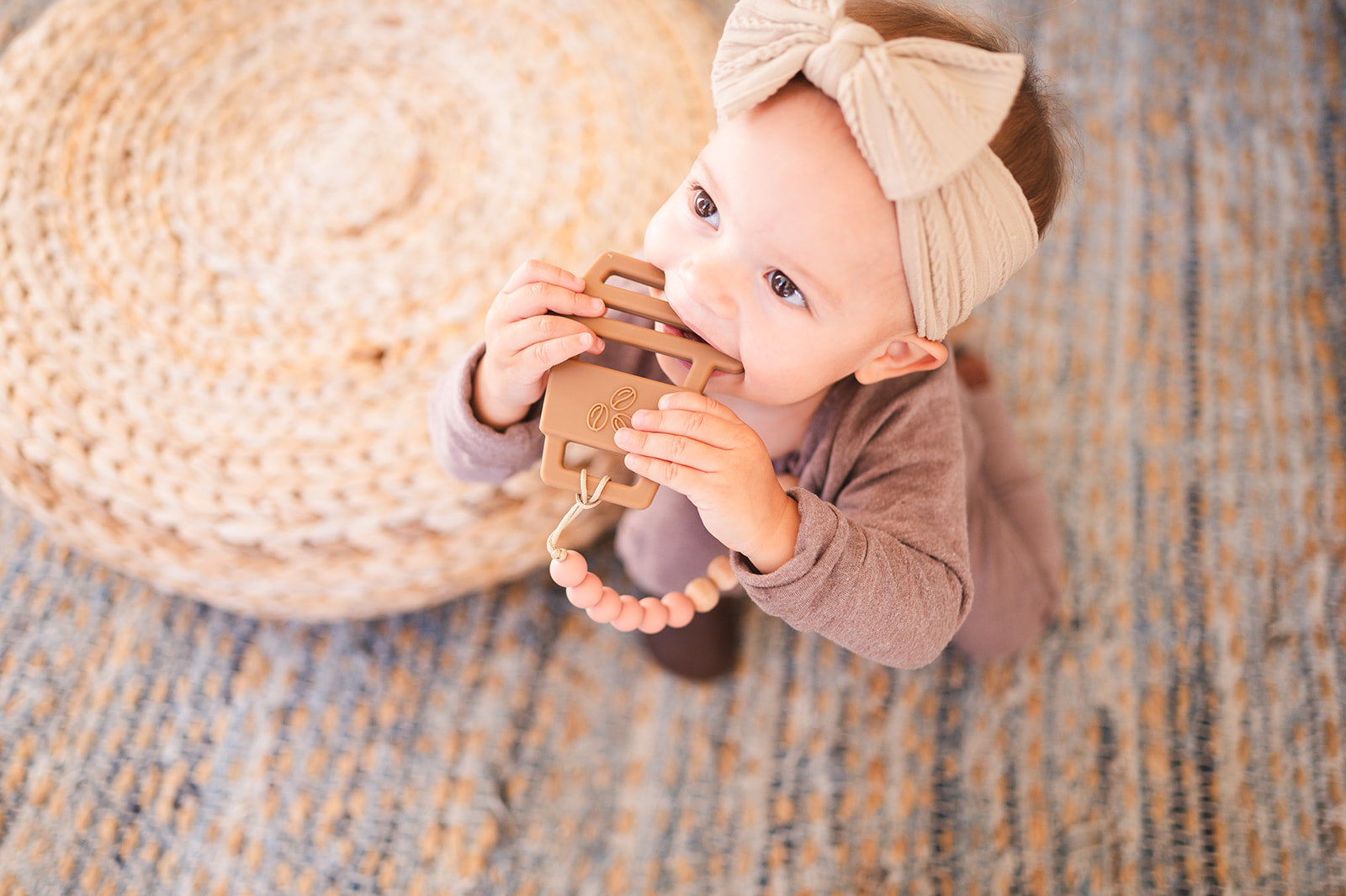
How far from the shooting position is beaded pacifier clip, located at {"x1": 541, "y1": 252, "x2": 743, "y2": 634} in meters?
0.64

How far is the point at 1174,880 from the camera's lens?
39.6 inches

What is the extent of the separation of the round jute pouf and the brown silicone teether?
27 cm

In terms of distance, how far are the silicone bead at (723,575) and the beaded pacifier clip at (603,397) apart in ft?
0.36

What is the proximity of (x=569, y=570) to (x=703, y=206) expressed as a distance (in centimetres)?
27

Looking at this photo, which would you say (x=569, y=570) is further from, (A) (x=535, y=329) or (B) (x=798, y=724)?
(B) (x=798, y=724)

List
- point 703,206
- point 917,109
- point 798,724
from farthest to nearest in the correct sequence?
point 798,724, point 703,206, point 917,109

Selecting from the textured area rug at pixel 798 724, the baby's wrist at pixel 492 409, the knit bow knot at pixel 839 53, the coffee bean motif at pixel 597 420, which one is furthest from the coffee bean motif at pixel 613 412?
the textured area rug at pixel 798 724

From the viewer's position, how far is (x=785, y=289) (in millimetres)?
608

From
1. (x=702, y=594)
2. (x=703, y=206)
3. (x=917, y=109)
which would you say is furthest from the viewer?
(x=702, y=594)

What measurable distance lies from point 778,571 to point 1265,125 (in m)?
1.32

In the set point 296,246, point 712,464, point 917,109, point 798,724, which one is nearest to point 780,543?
point 712,464

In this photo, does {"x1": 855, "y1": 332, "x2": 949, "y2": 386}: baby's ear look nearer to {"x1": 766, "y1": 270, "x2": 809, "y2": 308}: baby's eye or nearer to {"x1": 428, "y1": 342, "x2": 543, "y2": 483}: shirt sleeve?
{"x1": 766, "y1": 270, "x2": 809, "y2": 308}: baby's eye

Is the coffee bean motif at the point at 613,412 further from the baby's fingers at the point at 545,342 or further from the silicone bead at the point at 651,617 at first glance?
the silicone bead at the point at 651,617

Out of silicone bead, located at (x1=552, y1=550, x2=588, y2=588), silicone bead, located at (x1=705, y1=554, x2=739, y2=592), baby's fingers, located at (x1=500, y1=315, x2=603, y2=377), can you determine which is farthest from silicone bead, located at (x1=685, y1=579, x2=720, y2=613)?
baby's fingers, located at (x1=500, y1=315, x2=603, y2=377)
